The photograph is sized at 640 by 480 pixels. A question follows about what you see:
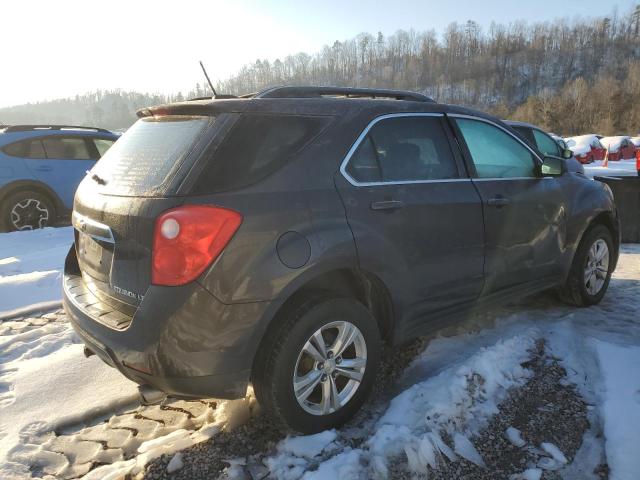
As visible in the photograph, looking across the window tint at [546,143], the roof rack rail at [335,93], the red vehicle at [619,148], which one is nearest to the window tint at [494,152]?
the roof rack rail at [335,93]

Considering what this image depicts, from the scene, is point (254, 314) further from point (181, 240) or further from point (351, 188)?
point (351, 188)

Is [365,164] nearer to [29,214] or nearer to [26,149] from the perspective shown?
[29,214]

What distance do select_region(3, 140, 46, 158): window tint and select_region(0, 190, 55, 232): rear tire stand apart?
23.4 inches

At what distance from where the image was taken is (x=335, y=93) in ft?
9.96

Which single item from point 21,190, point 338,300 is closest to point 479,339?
point 338,300

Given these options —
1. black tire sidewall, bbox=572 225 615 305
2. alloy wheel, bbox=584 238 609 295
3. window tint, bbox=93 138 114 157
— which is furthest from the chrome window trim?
window tint, bbox=93 138 114 157

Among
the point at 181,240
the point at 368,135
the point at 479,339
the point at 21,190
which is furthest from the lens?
the point at 21,190

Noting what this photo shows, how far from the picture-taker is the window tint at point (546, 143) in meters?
9.96

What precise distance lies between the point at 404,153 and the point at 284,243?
1105 millimetres

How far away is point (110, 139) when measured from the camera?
9102 millimetres

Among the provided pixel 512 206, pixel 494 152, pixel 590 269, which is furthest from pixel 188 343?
pixel 590 269

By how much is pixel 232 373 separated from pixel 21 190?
6975 millimetres

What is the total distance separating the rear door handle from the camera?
8.61 ft

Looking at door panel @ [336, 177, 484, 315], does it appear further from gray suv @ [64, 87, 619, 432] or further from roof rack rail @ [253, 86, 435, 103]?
roof rack rail @ [253, 86, 435, 103]
